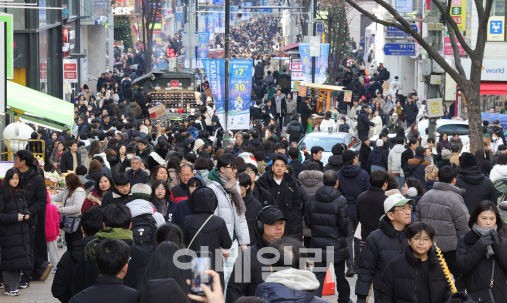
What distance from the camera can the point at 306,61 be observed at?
34688mm

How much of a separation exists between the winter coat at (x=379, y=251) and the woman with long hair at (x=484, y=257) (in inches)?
18.9

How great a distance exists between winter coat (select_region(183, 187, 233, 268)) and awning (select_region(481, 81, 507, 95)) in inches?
984

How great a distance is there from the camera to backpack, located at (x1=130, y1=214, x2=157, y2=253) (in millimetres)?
8146

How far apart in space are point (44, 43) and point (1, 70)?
1451 cm

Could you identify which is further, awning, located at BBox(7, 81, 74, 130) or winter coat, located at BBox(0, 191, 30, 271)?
awning, located at BBox(7, 81, 74, 130)

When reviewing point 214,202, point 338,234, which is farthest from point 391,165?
point 214,202

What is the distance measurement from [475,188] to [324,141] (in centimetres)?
1085

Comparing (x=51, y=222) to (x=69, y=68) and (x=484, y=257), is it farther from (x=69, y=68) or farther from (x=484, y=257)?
Answer: (x=69, y=68)

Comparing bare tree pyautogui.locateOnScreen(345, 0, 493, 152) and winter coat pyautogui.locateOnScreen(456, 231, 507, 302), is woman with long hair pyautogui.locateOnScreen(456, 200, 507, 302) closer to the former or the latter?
winter coat pyautogui.locateOnScreen(456, 231, 507, 302)

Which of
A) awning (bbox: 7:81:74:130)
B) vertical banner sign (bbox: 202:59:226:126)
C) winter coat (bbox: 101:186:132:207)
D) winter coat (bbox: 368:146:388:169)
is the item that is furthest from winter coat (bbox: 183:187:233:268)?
awning (bbox: 7:81:74:130)

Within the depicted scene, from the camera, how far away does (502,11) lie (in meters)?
33.6

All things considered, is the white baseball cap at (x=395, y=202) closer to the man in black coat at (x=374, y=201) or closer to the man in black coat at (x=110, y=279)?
the man in black coat at (x=374, y=201)

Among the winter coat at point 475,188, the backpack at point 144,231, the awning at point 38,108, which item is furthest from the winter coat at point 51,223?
the awning at point 38,108

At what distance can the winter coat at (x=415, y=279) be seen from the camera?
7164 millimetres
